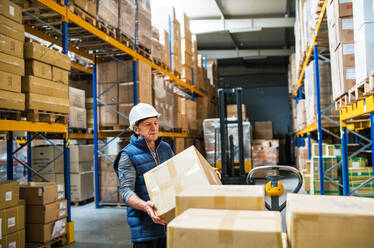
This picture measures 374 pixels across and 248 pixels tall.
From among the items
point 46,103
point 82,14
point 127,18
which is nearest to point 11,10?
point 46,103

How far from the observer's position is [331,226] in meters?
1.28

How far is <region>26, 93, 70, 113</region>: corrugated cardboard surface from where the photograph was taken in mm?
4368

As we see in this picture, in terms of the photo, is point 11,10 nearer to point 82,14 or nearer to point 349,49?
point 82,14

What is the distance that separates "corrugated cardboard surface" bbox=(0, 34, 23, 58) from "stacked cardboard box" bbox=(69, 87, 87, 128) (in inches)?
172

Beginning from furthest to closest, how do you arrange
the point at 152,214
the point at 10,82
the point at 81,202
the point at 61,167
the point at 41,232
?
the point at 81,202, the point at 61,167, the point at 41,232, the point at 10,82, the point at 152,214

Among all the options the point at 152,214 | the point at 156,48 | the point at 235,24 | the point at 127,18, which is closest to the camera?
the point at 152,214

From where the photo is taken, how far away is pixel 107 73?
7.89 metres

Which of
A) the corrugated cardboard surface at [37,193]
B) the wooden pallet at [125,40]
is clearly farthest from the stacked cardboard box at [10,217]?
the wooden pallet at [125,40]

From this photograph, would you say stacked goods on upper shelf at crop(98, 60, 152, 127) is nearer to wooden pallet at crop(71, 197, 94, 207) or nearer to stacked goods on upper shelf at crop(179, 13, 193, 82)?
wooden pallet at crop(71, 197, 94, 207)

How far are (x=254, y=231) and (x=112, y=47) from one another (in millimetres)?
6592

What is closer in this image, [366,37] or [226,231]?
[226,231]

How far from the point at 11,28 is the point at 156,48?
5357 mm

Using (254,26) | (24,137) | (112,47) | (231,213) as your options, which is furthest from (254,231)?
(254,26)

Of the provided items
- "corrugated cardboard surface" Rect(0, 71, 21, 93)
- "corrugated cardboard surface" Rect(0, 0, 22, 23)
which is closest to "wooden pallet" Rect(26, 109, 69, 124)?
"corrugated cardboard surface" Rect(0, 71, 21, 93)
